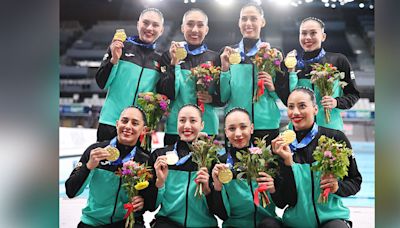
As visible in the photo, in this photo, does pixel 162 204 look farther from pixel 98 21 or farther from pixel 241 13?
pixel 98 21

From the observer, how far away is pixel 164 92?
3.63m

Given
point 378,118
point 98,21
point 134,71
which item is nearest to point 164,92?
point 134,71

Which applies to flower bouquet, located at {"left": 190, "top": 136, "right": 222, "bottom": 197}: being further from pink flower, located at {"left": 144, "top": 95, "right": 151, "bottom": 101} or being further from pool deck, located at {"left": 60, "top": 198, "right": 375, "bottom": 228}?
pool deck, located at {"left": 60, "top": 198, "right": 375, "bottom": 228}

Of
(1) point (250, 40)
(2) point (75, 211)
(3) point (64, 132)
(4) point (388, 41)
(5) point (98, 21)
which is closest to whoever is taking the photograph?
(4) point (388, 41)

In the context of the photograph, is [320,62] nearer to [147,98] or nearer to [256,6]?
[256,6]

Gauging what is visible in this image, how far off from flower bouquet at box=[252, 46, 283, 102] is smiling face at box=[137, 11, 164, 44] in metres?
0.80

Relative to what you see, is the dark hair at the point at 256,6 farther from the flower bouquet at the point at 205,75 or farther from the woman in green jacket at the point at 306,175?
the woman in green jacket at the point at 306,175

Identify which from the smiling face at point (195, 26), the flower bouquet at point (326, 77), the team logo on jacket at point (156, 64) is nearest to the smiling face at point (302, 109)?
the flower bouquet at point (326, 77)

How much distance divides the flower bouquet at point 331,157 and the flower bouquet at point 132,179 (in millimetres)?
1253

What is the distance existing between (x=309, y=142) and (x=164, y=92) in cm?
115

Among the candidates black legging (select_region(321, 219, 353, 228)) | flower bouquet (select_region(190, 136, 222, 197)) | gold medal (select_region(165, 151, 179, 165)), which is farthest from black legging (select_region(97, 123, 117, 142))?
black legging (select_region(321, 219, 353, 228))

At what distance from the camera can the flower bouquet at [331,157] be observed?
128 inches

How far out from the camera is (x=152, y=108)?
141 inches

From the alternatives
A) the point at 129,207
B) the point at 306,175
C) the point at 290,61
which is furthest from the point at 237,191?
the point at 290,61
